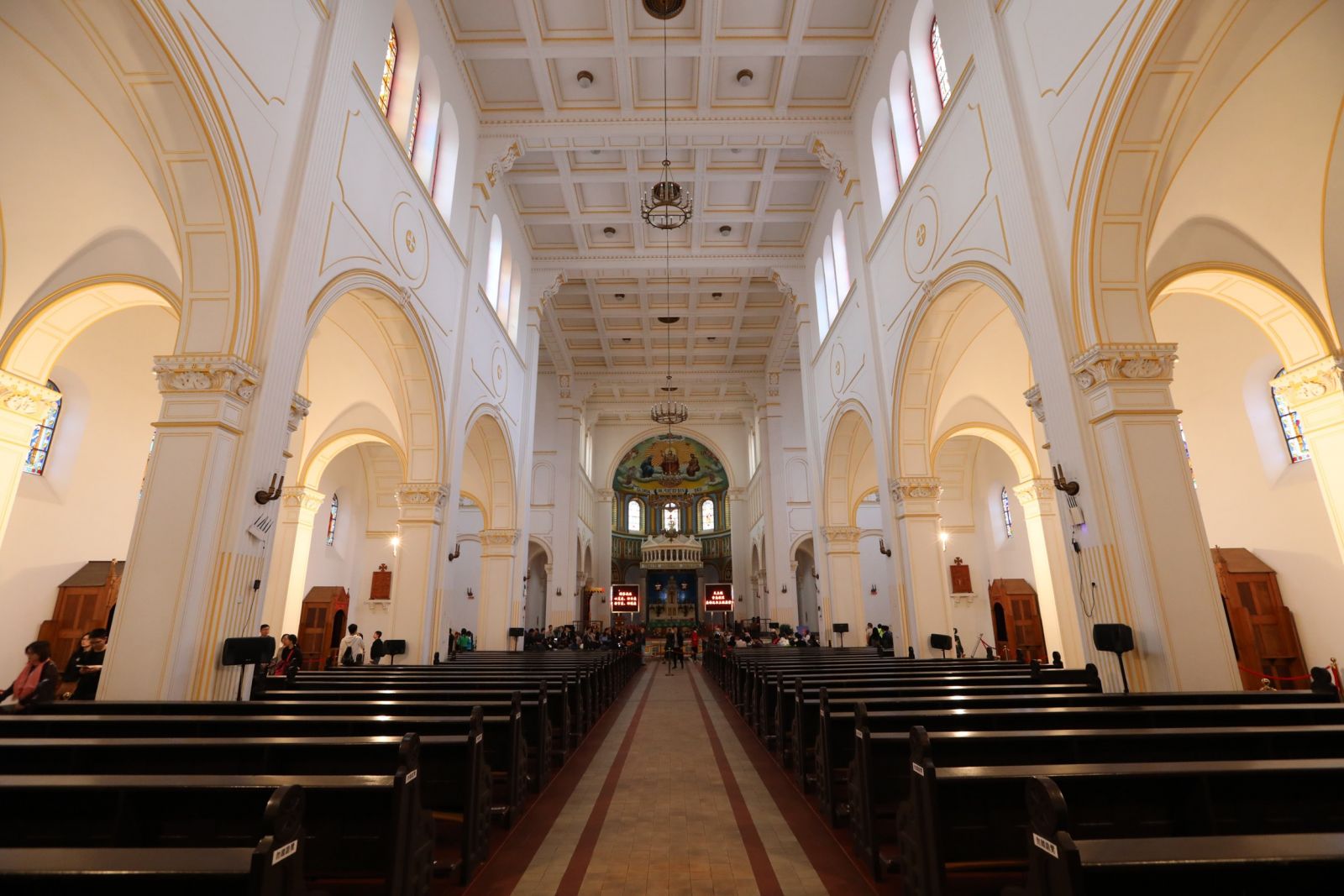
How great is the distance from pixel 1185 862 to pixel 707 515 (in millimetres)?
35406

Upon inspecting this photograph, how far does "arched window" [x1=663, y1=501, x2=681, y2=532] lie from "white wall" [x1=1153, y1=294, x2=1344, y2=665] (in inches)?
1049

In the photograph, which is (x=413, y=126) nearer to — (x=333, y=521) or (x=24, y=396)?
(x=24, y=396)

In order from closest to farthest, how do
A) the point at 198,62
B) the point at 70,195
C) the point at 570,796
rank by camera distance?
1. the point at 570,796
2. the point at 198,62
3. the point at 70,195

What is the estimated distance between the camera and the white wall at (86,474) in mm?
10633

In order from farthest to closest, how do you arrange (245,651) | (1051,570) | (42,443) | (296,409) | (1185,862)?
1. (1051,570)
2. (42,443)
3. (296,409)
4. (245,651)
5. (1185,862)

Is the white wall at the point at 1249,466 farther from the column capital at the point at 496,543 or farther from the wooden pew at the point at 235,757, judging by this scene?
the column capital at the point at 496,543

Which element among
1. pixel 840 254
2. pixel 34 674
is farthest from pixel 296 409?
pixel 840 254

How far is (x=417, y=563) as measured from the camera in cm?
1138

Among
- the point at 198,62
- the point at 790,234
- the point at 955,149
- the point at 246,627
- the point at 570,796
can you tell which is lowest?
the point at 570,796

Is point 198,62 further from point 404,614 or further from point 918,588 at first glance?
point 918,588

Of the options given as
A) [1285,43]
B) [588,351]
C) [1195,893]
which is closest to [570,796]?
[1195,893]

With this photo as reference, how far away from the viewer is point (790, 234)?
18.7 metres

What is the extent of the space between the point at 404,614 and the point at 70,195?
7304mm

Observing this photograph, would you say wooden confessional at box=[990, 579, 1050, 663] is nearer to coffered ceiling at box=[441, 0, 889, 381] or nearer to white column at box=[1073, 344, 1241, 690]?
coffered ceiling at box=[441, 0, 889, 381]
